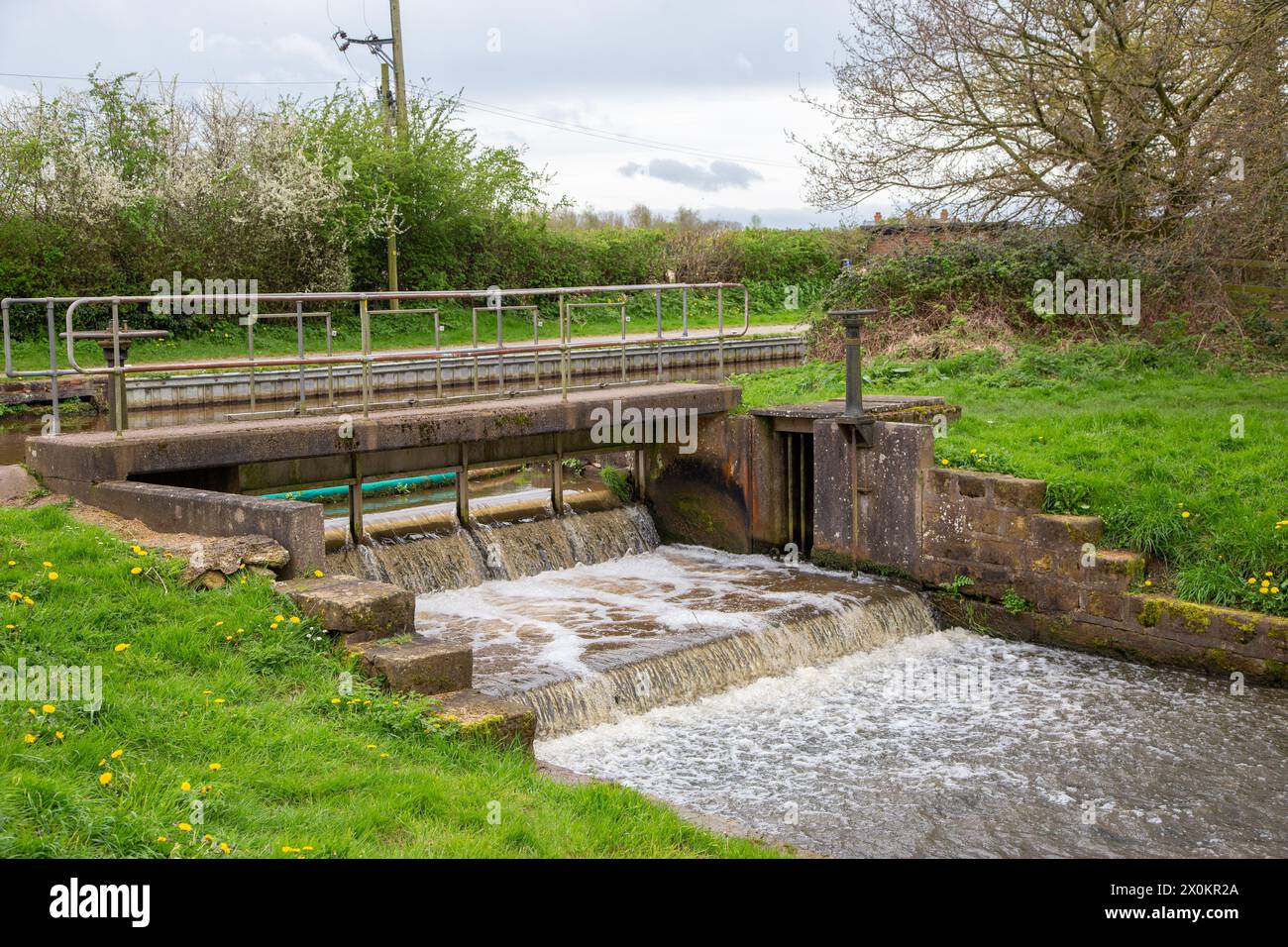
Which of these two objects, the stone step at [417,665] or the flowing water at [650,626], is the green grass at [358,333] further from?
the stone step at [417,665]

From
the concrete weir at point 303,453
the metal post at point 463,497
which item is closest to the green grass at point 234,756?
the concrete weir at point 303,453

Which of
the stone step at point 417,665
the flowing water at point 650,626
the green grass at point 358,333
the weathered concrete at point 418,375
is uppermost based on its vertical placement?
the green grass at point 358,333

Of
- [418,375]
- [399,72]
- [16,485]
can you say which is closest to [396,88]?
[399,72]

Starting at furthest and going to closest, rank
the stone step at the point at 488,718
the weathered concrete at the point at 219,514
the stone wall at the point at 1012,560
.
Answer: the stone wall at the point at 1012,560, the weathered concrete at the point at 219,514, the stone step at the point at 488,718

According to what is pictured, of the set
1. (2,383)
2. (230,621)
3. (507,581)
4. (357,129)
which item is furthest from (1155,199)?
(357,129)

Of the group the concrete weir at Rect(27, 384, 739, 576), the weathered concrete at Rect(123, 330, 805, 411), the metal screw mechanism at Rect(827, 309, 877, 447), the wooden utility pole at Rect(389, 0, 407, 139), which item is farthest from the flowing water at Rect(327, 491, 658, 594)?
the wooden utility pole at Rect(389, 0, 407, 139)

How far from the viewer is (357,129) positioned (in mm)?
30734

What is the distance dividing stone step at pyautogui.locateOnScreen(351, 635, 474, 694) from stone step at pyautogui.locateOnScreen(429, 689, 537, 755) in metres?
0.12

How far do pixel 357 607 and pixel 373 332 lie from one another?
19207 mm

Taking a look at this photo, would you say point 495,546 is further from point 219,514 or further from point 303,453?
point 219,514

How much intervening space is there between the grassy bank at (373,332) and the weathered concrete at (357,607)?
39.1ft

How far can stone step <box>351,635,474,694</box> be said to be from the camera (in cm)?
749

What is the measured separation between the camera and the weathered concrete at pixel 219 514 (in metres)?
8.82
